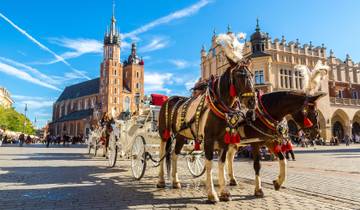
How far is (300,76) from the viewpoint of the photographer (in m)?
36.6

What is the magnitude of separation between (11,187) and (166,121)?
3.67 metres

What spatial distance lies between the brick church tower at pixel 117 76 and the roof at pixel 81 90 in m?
9.50

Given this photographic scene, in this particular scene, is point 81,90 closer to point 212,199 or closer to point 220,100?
point 220,100

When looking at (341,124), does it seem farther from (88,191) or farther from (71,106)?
(71,106)

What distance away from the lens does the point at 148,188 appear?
6500mm

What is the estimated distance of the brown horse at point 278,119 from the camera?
5.54m

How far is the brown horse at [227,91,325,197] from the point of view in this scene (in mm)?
5543

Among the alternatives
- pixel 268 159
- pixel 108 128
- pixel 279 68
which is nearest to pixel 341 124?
pixel 279 68

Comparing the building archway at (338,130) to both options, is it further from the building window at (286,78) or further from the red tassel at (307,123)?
the red tassel at (307,123)

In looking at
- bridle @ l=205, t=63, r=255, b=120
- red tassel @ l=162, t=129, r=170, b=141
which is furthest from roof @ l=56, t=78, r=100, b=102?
bridle @ l=205, t=63, r=255, b=120

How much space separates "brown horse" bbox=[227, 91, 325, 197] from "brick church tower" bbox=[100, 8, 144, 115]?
3358 inches

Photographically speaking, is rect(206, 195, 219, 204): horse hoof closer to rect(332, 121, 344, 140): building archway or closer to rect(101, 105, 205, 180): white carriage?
rect(101, 105, 205, 180): white carriage

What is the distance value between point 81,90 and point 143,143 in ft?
359

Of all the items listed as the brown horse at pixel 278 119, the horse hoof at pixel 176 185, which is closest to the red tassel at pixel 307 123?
the brown horse at pixel 278 119
